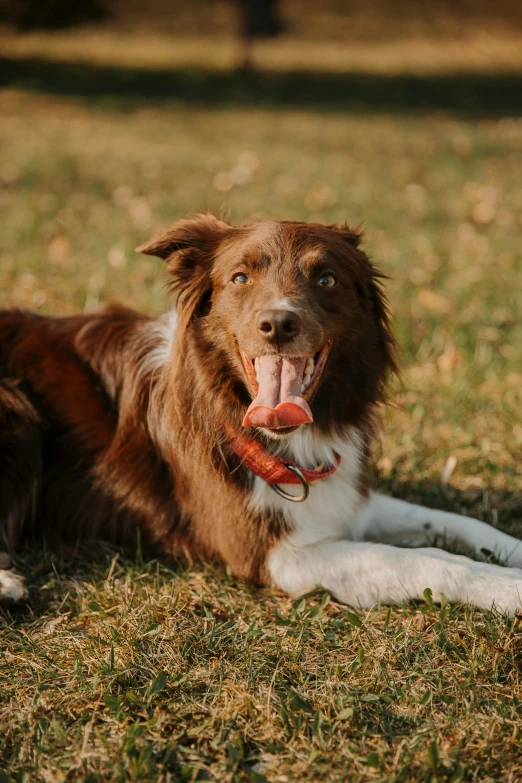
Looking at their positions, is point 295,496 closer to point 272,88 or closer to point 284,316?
point 284,316

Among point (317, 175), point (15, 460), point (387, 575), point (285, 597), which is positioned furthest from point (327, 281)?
point (317, 175)

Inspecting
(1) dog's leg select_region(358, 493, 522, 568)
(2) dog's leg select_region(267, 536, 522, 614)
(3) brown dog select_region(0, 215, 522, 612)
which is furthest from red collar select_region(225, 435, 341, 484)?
(1) dog's leg select_region(358, 493, 522, 568)

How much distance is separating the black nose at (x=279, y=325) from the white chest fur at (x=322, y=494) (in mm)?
510

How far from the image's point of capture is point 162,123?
44.6ft

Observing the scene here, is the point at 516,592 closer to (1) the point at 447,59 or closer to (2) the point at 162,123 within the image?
(2) the point at 162,123

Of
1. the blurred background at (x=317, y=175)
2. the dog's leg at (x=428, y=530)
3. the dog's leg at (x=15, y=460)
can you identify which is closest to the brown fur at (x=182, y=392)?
the dog's leg at (x=15, y=460)

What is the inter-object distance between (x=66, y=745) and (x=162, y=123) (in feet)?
41.4

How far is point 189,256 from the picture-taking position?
10.6 feet

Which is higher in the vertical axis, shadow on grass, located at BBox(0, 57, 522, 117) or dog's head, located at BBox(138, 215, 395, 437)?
shadow on grass, located at BBox(0, 57, 522, 117)

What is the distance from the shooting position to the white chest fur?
312 centimetres

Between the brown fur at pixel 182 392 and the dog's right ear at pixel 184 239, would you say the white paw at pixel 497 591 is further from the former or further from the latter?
the dog's right ear at pixel 184 239

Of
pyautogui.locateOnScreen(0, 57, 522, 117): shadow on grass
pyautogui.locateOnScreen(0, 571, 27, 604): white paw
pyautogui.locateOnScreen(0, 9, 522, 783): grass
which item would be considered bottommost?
pyautogui.locateOnScreen(0, 571, 27, 604): white paw

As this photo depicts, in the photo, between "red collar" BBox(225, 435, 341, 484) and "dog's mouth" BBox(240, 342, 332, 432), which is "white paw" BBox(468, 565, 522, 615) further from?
"dog's mouth" BBox(240, 342, 332, 432)

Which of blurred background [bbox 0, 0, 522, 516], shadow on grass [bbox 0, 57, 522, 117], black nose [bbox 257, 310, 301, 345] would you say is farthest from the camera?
shadow on grass [bbox 0, 57, 522, 117]
